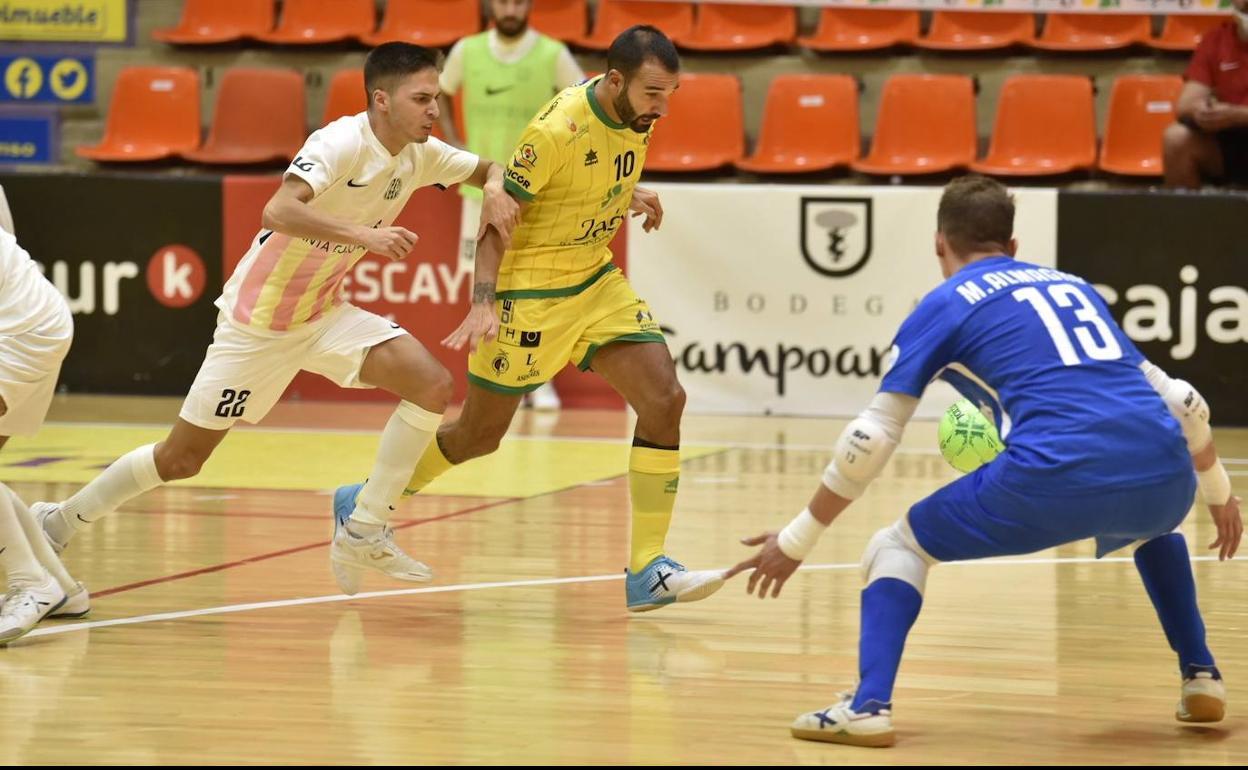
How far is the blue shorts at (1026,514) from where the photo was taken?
4152 mm

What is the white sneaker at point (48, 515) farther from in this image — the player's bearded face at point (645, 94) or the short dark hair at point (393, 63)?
the player's bearded face at point (645, 94)

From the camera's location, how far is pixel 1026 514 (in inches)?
164

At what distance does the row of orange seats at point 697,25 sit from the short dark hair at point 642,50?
7.54m

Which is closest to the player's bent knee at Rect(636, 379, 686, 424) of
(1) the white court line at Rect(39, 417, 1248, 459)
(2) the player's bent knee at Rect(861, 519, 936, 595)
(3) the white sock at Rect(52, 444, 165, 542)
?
(3) the white sock at Rect(52, 444, 165, 542)

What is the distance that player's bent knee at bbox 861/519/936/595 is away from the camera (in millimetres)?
4230

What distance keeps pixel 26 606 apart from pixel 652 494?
1.99m

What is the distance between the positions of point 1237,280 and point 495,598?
21.7 feet

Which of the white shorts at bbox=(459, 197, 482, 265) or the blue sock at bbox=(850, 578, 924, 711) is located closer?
the blue sock at bbox=(850, 578, 924, 711)

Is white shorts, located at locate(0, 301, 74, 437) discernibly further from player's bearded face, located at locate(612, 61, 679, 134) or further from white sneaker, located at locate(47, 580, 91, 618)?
player's bearded face, located at locate(612, 61, 679, 134)

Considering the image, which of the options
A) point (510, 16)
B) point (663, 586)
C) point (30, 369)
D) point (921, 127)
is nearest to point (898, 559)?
point (663, 586)

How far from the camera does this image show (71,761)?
4.04 m

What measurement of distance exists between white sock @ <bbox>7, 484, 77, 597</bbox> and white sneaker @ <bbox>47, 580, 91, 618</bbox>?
0.07ft

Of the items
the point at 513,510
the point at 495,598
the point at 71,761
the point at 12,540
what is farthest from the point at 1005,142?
the point at 71,761

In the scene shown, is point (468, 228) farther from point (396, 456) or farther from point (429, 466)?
point (396, 456)
